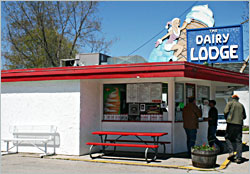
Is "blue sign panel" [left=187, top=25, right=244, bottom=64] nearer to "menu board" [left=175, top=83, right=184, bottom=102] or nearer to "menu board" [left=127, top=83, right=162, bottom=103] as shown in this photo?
"menu board" [left=175, top=83, right=184, bottom=102]

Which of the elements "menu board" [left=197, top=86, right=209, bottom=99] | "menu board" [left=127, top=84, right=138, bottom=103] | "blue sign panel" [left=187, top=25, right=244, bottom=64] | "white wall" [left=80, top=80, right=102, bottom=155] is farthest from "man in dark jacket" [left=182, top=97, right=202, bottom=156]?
"blue sign panel" [left=187, top=25, right=244, bottom=64]

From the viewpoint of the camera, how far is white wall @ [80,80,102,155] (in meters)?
11.2

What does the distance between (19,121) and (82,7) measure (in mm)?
17674

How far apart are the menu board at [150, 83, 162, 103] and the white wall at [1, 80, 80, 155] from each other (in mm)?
2532

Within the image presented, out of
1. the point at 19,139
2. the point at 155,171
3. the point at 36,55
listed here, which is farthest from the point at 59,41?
the point at 155,171

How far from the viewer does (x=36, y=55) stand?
2827 cm

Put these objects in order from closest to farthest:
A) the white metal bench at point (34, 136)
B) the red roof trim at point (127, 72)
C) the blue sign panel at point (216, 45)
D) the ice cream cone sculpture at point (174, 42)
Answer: the red roof trim at point (127, 72) → the white metal bench at point (34, 136) → the blue sign panel at point (216, 45) → the ice cream cone sculpture at point (174, 42)

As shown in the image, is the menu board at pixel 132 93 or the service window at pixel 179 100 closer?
the service window at pixel 179 100

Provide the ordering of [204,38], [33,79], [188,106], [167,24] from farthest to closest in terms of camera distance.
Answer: [167,24] → [204,38] → [33,79] → [188,106]

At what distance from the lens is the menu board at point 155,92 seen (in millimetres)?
11541

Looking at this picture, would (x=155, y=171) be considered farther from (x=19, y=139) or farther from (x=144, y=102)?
(x=19, y=139)

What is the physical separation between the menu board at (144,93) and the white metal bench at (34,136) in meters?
3.11

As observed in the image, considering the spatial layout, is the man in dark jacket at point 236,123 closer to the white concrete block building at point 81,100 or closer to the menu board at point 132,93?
the white concrete block building at point 81,100

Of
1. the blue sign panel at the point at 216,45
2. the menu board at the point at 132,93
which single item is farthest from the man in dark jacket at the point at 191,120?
the blue sign panel at the point at 216,45
